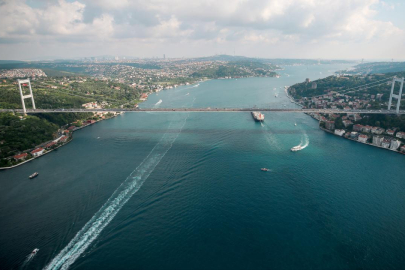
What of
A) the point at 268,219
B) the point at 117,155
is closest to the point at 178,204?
the point at 268,219

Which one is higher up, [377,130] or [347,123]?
[347,123]

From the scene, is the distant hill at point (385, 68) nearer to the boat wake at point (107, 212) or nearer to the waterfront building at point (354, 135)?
the waterfront building at point (354, 135)

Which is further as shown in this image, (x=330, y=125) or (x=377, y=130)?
(x=330, y=125)

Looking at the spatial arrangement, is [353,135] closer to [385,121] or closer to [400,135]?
[400,135]

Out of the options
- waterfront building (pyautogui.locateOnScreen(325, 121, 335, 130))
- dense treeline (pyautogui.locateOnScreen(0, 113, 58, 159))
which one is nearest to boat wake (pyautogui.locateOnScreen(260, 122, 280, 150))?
waterfront building (pyautogui.locateOnScreen(325, 121, 335, 130))

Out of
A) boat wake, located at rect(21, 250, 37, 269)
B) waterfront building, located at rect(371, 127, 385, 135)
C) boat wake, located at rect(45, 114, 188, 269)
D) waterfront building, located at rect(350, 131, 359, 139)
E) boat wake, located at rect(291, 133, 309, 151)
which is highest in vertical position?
waterfront building, located at rect(371, 127, 385, 135)

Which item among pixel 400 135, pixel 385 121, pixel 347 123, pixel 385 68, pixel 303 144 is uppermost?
pixel 385 68

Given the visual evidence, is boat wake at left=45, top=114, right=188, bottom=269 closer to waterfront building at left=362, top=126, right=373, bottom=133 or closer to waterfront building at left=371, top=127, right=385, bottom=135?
waterfront building at left=362, top=126, right=373, bottom=133

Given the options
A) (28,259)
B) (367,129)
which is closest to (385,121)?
(367,129)

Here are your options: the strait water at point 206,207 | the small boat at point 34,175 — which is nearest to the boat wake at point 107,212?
the strait water at point 206,207
